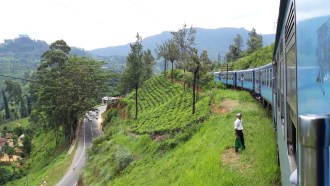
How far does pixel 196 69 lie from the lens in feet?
76.5

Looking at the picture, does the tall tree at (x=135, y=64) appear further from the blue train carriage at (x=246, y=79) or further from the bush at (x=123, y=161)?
the bush at (x=123, y=161)

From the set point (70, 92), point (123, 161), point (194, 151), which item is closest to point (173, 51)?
point (70, 92)

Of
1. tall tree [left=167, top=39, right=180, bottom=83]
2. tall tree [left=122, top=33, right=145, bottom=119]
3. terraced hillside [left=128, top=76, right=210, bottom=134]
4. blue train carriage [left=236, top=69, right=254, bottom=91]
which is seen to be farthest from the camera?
tall tree [left=167, top=39, right=180, bottom=83]

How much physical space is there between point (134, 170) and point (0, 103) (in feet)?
379

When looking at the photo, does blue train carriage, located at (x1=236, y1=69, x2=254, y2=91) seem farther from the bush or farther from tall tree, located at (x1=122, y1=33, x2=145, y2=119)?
the bush

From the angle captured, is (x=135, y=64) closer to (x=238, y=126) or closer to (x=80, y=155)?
(x=80, y=155)

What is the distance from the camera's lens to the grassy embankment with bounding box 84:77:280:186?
29.9ft

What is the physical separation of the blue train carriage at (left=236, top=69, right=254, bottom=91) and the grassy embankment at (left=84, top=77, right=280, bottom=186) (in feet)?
3.37

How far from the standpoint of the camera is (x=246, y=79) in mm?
26484

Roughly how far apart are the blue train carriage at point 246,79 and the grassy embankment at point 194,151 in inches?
40.5

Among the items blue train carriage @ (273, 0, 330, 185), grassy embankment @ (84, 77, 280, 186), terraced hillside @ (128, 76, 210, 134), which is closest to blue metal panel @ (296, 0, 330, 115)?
blue train carriage @ (273, 0, 330, 185)

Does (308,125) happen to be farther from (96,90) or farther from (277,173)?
(96,90)

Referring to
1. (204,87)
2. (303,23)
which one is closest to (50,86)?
(204,87)

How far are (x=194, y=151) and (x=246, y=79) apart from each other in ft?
46.0
